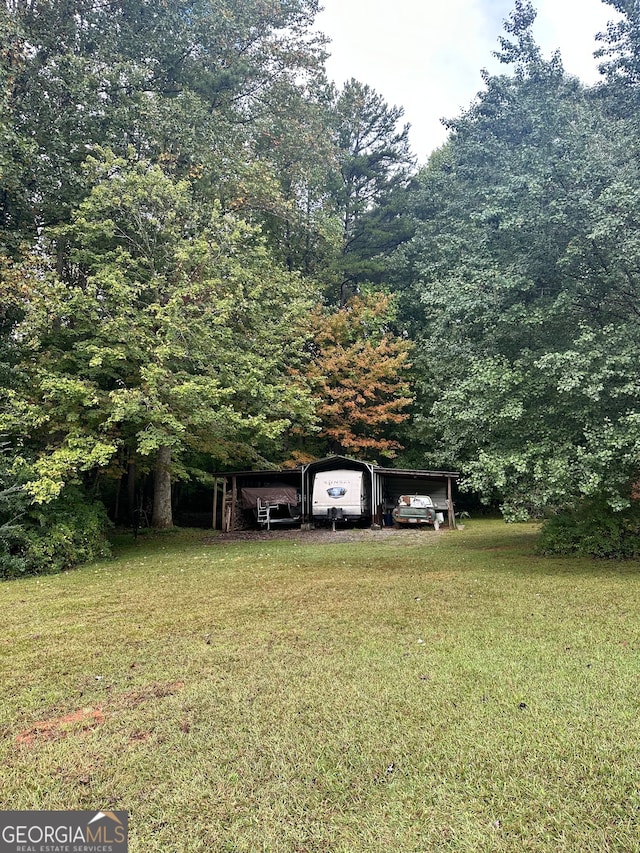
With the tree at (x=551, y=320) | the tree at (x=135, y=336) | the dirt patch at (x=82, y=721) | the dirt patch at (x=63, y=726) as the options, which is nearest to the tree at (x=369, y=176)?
the tree at (x=135, y=336)

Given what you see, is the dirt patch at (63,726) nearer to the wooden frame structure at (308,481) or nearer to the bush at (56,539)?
the bush at (56,539)

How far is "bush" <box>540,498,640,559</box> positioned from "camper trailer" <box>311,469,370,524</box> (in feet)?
23.9

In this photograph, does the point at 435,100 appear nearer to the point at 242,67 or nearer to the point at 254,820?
the point at 242,67

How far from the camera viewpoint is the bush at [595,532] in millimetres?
8320

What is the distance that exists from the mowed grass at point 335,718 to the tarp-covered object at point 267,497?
35.3ft

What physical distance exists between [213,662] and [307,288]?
1421 centimetres

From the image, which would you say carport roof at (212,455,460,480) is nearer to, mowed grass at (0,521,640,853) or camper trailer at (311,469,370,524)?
camper trailer at (311,469,370,524)

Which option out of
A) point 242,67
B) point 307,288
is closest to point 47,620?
point 307,288

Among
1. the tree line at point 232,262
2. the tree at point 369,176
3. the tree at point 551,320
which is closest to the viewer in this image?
the tree at point 551,320

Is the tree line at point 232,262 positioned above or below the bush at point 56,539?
above

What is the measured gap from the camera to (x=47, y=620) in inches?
207

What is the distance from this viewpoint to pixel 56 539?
8.88 metres

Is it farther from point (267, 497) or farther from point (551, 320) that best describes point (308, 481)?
point (551, 320)

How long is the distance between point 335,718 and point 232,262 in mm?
11058
